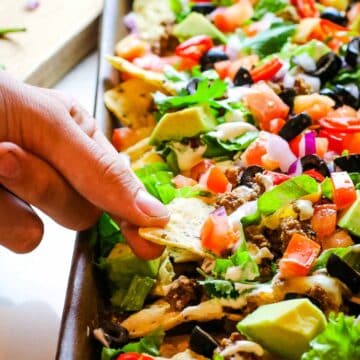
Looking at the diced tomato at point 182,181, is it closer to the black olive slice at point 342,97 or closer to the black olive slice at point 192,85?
the black olive slice at point 192,85

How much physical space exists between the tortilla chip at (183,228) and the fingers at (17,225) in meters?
0.37

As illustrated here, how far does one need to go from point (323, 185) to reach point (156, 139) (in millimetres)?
639

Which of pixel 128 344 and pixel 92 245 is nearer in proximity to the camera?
pixel 128 344

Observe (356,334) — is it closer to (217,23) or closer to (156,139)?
(156,139)

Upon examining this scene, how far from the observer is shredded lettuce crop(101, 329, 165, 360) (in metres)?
1.93

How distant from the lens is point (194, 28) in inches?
125

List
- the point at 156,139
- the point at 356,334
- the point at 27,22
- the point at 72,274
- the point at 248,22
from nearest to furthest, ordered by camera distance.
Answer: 1. the point at 356,334
2. the point at 72,274
3. the point at 156,139
4. the point at 248,22
5. the point at 27,22

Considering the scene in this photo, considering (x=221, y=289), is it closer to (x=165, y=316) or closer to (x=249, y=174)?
(x=165, y=316)

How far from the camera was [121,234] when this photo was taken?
2.23 meters

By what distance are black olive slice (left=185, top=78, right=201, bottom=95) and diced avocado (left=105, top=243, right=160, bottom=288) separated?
73 centimetres

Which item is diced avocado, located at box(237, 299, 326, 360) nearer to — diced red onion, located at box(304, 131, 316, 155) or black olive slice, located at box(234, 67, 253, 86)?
diced red onion, located at box(304, 131, 316, 155)

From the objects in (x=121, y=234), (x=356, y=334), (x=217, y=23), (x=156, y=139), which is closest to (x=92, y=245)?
(x=121, y=234)

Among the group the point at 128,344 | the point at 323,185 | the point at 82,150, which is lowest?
the point at 128,344

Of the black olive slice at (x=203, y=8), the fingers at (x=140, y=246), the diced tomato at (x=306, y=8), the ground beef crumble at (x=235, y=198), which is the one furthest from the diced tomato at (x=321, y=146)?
the black olive slice at (x=203, y=8)
